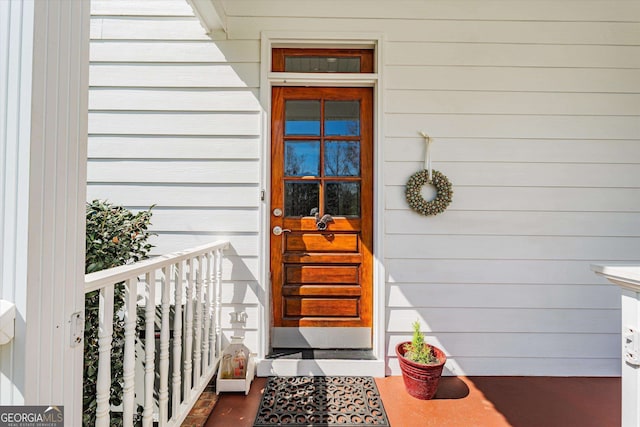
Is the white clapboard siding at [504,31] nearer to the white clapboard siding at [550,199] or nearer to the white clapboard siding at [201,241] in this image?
the white clapboard siding at [550,199]

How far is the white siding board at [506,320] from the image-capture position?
Answer: 2350 millimetres

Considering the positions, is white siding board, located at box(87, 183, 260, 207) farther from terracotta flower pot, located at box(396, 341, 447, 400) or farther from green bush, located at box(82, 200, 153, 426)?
terracotta flower pot, located at box(396, 341, 447, 400)

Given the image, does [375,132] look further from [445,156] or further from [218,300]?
[218,300]

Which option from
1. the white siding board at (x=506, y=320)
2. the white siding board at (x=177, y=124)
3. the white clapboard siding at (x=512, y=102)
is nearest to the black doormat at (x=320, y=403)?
the white siding board at (x=506, y=320)

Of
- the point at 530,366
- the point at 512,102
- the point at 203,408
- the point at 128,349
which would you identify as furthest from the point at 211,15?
the point at 530,366

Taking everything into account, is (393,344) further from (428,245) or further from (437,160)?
(437,160)

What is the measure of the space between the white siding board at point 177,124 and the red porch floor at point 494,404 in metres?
1.79

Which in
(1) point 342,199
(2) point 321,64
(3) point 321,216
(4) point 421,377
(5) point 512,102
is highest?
(2) point 321,64

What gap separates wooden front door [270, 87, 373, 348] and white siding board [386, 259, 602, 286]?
Answer: 42 centimetres

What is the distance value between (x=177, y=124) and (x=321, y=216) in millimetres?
1256

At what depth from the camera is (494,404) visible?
1.99 metres

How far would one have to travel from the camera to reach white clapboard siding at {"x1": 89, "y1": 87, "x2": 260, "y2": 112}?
237cm

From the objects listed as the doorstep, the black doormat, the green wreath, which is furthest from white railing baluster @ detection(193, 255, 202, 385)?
the green wreath

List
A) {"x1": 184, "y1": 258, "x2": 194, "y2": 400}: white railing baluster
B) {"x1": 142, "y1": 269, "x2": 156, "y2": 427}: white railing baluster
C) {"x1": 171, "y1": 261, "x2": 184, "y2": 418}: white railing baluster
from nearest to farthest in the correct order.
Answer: {"x1": 142, "y1": 269, "x2": 156, "y2": 427}: white railing baluster
{"x1": 171, "y1": 261, "x2": 184, "y2": 418}: white railing baluster
{"x1": 184, "y1": 258, "x2": 194, "y2": 400}: white railing baluster
